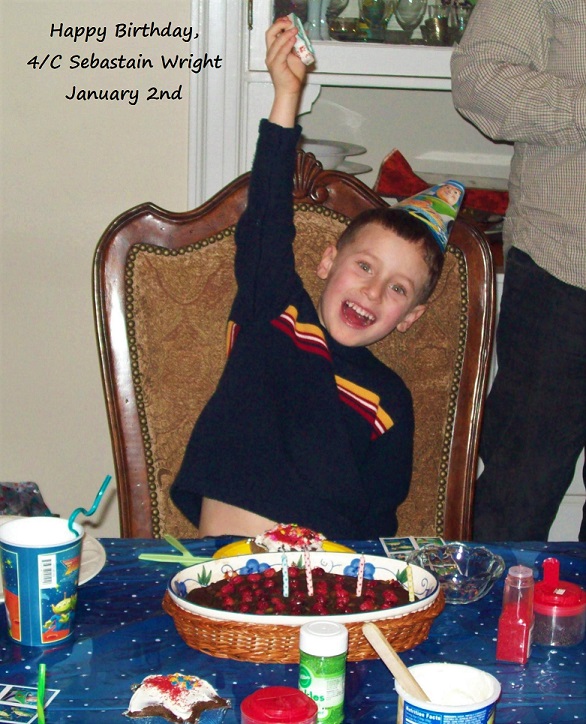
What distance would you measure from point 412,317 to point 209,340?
348 mm

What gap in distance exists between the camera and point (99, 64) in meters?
2.19

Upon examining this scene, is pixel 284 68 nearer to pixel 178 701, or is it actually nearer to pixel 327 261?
pixel 327 261

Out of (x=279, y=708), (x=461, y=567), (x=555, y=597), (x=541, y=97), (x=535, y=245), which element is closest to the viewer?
(x=279, y=708)

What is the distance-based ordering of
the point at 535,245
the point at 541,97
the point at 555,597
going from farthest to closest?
the point at 535,245 < the point at 541,97 < the point at 555,597

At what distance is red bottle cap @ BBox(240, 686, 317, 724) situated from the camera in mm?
672

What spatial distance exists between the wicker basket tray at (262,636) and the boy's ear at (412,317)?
2.58 ft

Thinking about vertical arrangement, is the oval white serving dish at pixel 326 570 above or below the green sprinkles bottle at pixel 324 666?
below

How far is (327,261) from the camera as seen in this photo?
5.19ft

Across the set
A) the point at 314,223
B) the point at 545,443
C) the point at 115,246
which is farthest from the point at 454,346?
the point at 115,246

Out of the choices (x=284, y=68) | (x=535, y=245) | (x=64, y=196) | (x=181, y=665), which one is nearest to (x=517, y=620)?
(x=181, y=665)

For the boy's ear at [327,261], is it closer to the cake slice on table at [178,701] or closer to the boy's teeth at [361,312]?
the boy's teeth at [361,312]

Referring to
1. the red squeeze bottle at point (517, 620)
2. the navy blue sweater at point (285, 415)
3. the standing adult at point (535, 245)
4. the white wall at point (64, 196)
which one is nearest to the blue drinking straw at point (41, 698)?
the red squeeze bottle at point (517, 620)

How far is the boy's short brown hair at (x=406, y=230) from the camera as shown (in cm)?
153

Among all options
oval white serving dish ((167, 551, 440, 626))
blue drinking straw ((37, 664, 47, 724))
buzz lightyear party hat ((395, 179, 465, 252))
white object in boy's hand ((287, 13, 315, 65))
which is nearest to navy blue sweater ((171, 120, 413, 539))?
white object in boy's hand ((287, 13, 315, 65))
